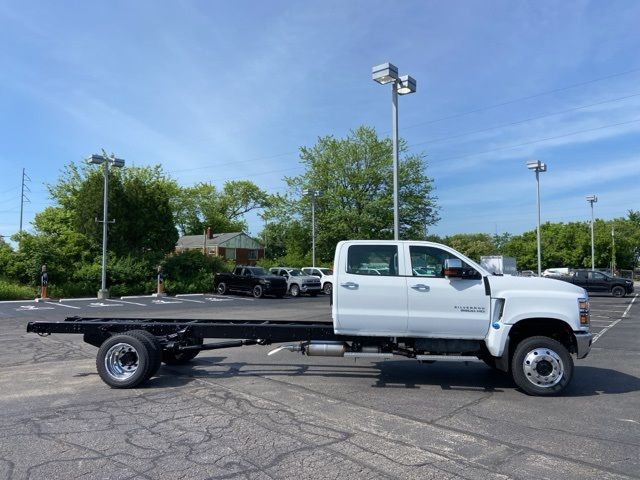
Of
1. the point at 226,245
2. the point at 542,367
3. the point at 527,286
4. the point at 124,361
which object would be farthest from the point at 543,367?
the point at 226,245

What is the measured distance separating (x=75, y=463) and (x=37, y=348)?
24.8 ft

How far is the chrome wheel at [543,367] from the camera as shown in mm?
6891

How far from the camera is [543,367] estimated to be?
694cm

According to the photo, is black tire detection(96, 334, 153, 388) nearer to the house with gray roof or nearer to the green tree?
the green tree

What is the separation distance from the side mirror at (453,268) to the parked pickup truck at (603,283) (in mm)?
Result: 27828

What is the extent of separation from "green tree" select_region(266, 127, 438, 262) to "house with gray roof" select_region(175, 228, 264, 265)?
87.7ft

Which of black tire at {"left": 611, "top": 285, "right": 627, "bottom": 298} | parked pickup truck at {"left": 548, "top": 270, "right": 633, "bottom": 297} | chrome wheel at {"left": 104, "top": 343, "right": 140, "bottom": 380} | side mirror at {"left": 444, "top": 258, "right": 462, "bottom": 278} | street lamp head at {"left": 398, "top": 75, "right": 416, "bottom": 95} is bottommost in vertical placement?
chrome wheel at {"left": 104, "top": 343, "right": 140, "bottom": 380}

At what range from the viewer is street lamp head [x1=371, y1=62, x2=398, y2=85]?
1509 centimetres

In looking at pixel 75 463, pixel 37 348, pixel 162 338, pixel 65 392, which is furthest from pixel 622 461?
pixel 37 348

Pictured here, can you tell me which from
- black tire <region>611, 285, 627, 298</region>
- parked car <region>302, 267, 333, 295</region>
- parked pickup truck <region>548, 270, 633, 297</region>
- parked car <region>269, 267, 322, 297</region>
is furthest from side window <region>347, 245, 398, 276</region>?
black tire <region>611, 285, 627, 298</region>

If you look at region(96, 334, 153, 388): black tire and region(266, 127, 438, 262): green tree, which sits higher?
region(266, 127, 438, 262): green tree

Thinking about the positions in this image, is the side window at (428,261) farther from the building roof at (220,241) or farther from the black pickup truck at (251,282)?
the building roof at (220,241)

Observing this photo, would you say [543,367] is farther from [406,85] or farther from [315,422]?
[406,85]

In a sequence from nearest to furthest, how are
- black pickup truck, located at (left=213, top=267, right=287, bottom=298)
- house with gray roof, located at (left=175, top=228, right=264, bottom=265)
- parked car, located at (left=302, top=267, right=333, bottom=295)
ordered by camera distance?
black pickup truck, located at (left=213, top=267, right=287, bottom=298)
parked car, located at (left=302, top=267, right=333, bottom=295)
house with gray roof, located at (left=175, top=228, right=264, bottom=265)
